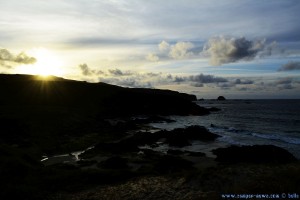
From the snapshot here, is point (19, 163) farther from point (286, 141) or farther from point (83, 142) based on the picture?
point (286, 141)

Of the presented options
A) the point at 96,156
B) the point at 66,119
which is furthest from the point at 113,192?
the point at 66,119

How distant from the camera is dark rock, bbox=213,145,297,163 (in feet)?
118

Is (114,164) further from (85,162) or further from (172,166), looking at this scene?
(172,166)

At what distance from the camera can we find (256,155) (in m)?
36.8

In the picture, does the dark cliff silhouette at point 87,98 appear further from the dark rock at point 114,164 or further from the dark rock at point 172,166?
the dark rock at point 172,166

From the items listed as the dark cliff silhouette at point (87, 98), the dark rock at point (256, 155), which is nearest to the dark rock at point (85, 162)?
the dark rock at point (256, 155)

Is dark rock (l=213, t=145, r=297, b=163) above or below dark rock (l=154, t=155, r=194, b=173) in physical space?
below

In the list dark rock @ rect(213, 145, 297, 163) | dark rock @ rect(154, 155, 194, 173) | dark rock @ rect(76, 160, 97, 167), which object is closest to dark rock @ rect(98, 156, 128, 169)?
dark rock @ rect(76, 160, 97, 167)

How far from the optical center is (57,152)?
41.2m

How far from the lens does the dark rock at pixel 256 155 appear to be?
36.1 meters

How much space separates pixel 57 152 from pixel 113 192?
22130 mm

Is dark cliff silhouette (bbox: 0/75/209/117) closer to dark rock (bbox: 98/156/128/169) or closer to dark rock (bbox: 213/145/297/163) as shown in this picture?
dark rock (bbox: 213/145/297/163)

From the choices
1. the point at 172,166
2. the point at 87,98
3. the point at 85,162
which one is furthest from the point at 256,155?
the point at 87,98

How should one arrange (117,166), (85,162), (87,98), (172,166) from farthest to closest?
(87,98)
(85,162)
(117,166)
(172,166)
